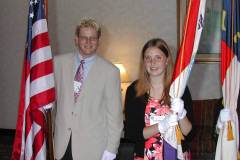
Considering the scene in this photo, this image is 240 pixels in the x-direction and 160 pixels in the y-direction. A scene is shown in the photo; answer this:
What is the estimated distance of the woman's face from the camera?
230 centimetres

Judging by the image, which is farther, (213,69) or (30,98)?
(213,69)

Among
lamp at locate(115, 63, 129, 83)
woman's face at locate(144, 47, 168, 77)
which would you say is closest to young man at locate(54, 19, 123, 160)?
woman's face at locate(144, 47, 168, 77)

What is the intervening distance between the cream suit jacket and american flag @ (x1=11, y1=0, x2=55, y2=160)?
110 millimetres

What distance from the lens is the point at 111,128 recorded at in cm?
253

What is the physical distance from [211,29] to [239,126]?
3.23 meters

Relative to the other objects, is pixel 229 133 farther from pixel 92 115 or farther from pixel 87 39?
pixel 87 39

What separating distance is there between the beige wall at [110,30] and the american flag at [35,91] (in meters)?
2.95

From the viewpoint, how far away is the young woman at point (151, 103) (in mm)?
2307

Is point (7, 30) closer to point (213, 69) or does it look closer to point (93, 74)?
point (213, 69)

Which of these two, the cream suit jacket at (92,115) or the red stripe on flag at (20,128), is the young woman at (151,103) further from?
the red stripe on flag at (20,128)

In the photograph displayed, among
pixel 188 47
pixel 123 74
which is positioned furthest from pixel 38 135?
pixel 123 74

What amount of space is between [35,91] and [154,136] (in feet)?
2.73

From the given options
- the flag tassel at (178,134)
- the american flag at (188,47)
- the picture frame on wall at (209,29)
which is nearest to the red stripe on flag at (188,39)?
the american flag at (188,47)

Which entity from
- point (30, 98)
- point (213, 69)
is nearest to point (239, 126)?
point (30, 98)
